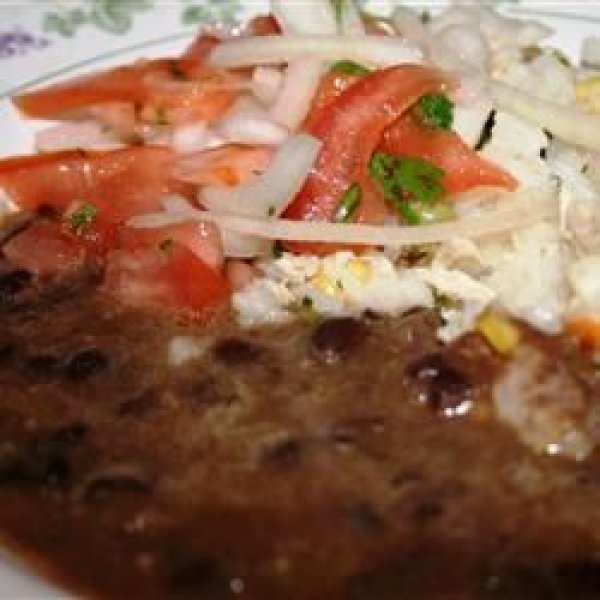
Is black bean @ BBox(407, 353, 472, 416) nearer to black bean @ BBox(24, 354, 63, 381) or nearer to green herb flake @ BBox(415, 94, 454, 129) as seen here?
green herb flake @ BBox(415, 94, 454, 129)

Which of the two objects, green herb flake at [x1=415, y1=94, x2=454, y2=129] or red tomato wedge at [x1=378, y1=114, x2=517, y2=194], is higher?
green herb flake at [x1=415, y1=94, x2=454, y2=129]

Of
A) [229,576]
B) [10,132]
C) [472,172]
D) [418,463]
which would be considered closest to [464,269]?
[472,172]

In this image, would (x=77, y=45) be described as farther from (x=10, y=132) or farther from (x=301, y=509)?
(x=301, y=509)

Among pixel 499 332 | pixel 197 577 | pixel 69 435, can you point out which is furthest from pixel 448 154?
pixel 197 577

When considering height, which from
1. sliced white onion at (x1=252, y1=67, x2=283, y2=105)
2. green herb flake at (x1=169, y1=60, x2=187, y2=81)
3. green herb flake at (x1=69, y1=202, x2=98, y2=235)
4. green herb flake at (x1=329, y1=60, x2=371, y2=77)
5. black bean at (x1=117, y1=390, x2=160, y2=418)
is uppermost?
green herb flake at (x1=329, y1=60, x2=371, y2=77)

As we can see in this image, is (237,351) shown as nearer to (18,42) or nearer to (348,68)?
(348,68)

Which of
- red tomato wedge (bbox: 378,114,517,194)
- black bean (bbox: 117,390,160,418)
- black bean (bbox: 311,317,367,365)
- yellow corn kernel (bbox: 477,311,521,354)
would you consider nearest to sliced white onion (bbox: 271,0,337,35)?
red tomato wedge (bbox: 378,114,517,194)
